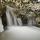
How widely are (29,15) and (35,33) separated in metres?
0.19

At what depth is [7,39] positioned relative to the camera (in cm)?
133

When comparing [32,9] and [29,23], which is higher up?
[32,9]

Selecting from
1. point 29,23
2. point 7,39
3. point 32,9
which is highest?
point 32,9

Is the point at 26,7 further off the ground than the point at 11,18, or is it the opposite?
the point at 26,7

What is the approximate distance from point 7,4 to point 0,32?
0.30 meters

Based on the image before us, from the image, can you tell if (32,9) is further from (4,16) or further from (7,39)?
(7,39)

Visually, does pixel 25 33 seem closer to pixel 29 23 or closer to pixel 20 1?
pixel 29 23

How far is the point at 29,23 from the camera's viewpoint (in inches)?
51.9

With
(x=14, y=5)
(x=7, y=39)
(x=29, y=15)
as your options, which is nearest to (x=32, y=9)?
(x=29, y=15)

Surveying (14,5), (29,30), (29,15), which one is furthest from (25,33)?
(14,5)

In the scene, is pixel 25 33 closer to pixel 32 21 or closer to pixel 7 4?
pixel 32 21

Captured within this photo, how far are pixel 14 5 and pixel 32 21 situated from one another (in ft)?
0.82

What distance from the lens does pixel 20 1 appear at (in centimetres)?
133

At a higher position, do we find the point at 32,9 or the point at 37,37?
the point at 32,9
